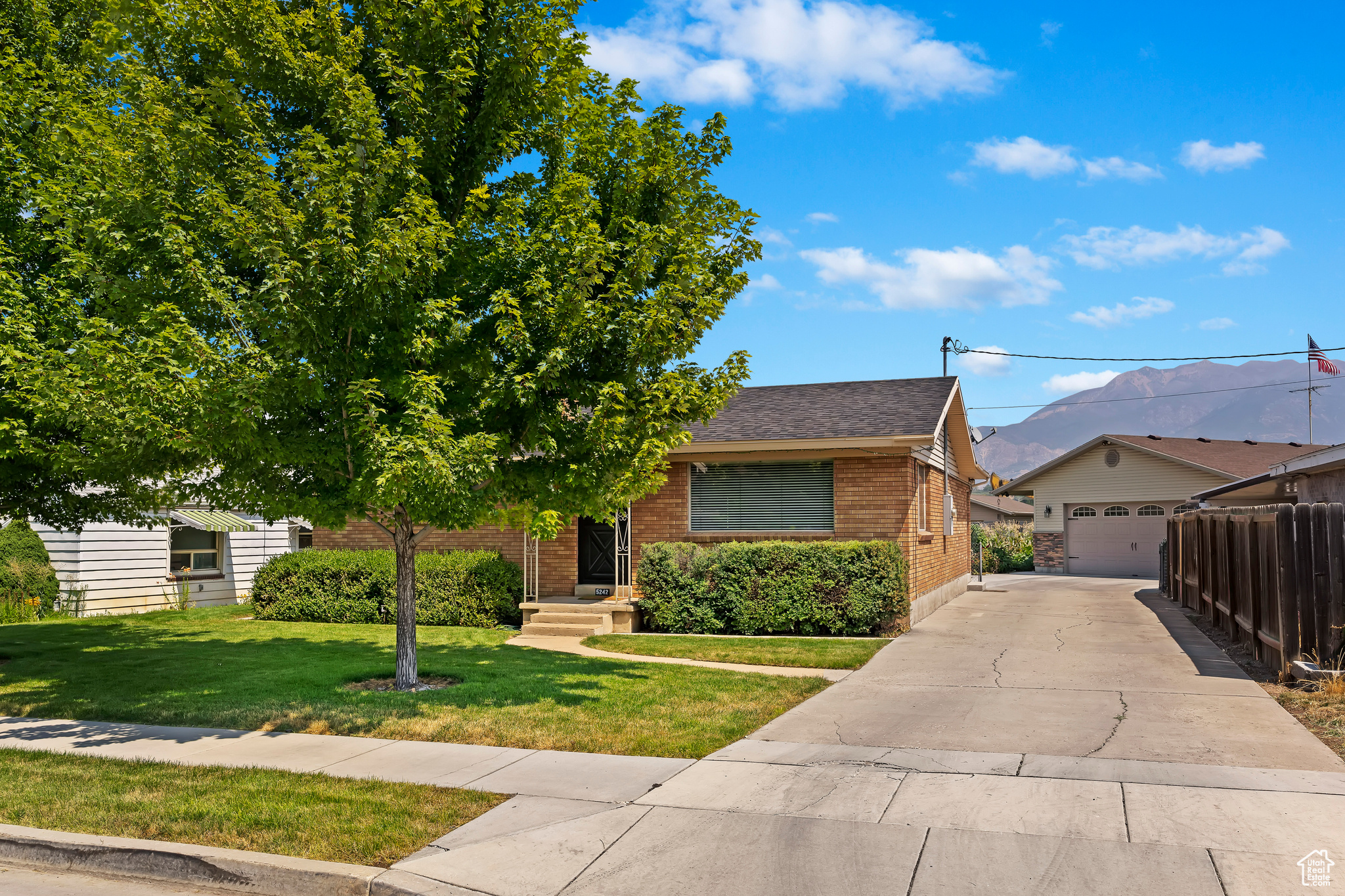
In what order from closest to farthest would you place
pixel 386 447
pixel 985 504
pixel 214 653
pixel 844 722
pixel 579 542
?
pixel 386 447
pixel 844 722
pixel 214 653
pixel 579 542
pixel 985 504

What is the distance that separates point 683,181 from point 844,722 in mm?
5698

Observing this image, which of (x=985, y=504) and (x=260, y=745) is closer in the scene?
(x=260, y=745)

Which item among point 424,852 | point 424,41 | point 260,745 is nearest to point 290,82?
point 424,41

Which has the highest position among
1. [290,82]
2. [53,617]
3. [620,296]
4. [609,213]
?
[290,82]

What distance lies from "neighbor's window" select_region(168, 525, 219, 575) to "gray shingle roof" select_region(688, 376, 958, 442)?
13.7 m

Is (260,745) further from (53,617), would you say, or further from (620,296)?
(53,617)

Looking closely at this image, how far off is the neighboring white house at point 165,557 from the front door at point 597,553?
6.32 metres

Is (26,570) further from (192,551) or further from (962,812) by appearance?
(962,812)

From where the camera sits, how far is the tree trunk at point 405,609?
10.0m

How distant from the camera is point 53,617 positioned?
18922 millimetres

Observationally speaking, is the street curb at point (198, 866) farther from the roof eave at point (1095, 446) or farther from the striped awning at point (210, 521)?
the roof eave at point (1095, 446)

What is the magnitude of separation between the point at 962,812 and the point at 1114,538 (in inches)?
1232


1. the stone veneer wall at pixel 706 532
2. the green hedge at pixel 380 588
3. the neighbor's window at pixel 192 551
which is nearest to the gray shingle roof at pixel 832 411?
the stone veneer wall at pixel 706 532

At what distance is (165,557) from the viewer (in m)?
21.5
